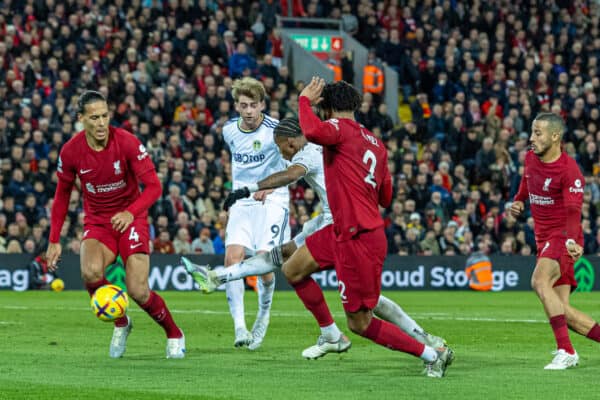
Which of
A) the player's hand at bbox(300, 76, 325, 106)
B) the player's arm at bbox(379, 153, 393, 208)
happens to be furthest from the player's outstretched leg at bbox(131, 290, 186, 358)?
the player's hand at bbox(300, 76, 325, 106)

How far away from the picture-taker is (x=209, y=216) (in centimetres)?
2686

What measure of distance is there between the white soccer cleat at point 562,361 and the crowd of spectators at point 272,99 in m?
15.5

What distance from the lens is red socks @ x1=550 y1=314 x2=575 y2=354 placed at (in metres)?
11.1

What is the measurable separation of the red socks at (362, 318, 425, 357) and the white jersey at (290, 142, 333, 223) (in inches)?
75.5

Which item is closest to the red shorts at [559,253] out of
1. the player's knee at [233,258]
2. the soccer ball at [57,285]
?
the player's knee at [233,258]

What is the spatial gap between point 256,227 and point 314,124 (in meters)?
4.17

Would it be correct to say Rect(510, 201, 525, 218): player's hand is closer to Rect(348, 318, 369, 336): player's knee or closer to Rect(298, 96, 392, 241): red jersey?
Rect(298, 96, 392, 241): red jersey

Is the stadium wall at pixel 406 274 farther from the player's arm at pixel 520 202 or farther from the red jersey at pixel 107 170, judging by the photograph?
the player's arm at pixel 520 202

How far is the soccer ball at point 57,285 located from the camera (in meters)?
25.8

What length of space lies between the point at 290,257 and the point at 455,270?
1727cm

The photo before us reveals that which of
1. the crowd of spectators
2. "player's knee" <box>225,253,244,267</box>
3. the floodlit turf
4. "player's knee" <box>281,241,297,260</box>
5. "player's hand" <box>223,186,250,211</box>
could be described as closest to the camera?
the floodlit turf

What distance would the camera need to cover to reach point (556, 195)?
447 inches

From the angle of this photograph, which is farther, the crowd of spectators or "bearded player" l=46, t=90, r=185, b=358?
the crowd of spectators

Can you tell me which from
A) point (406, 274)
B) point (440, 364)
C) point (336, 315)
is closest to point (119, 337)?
point (440, 364)
